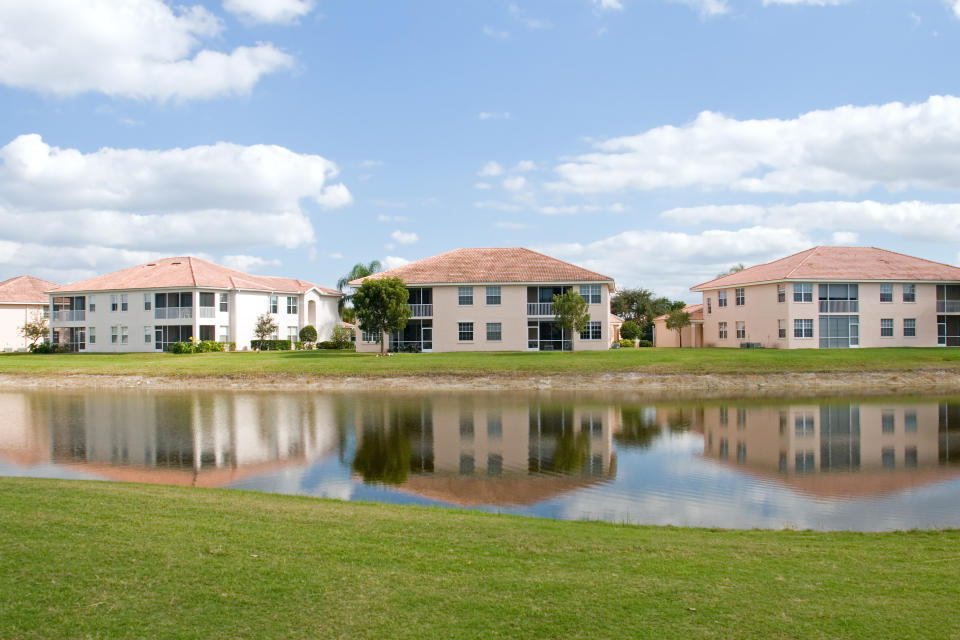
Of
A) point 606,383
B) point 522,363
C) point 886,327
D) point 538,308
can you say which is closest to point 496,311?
point 538,308

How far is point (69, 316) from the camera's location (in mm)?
64562

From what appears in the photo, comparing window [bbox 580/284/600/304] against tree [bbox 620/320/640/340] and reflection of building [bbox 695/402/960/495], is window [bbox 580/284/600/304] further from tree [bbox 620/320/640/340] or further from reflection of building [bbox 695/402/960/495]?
reflection of building [bbox 695/402/960/495]

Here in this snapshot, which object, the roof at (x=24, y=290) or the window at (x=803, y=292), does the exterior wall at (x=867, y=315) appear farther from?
the roof at (x=24, y=290)

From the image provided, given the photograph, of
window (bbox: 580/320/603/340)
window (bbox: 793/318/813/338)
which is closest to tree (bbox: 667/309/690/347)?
window (bbox: 793/318/813/338)

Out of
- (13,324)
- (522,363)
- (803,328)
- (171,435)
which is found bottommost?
(171,435)

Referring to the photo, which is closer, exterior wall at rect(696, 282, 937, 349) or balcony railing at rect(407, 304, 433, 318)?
balcony railing at rect(407, 304, 433, 318)

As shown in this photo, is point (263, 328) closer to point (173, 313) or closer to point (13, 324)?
point (173, 313)

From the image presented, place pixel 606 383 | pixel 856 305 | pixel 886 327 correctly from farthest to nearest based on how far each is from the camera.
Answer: pixel 886 327, pixel 856 305, pixel 606 383

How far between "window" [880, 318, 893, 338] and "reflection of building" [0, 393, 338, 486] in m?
45.2

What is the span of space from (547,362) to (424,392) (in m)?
9.10

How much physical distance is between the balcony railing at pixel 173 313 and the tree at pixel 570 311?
97.7 ft

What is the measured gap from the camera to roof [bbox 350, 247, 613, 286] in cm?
5562

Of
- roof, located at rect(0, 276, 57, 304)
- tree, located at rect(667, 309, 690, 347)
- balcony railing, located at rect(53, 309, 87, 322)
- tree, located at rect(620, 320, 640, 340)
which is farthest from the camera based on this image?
tree, located at rect(620, 320, 640, 340)

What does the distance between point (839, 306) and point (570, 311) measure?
2261 cm
